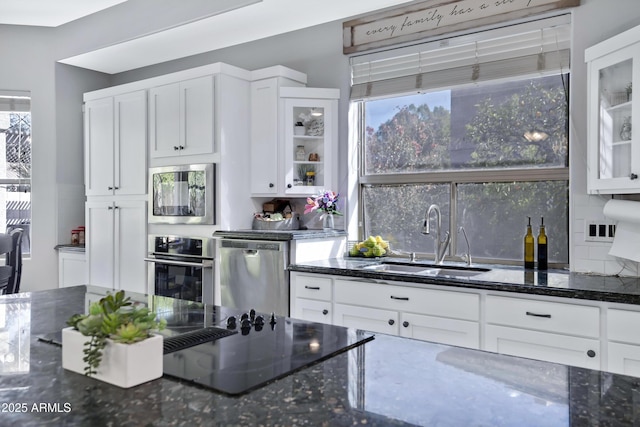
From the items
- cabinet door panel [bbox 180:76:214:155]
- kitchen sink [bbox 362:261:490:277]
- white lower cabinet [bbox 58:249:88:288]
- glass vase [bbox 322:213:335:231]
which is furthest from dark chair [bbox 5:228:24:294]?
kitchen sink [bbox 362:261:490:277]

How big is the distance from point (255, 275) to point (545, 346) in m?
1.87

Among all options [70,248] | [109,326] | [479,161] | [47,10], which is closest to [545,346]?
[479,161]

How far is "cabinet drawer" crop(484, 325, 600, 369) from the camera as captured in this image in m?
2.33

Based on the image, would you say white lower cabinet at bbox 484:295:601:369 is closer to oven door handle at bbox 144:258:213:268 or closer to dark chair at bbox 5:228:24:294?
oven door handle at bbox 144:258:213:268

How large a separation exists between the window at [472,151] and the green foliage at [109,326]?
2.84m

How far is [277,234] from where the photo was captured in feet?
11.3

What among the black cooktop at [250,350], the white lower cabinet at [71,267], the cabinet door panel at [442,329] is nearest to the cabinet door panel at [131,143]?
the white lower cabinet at [71,267]

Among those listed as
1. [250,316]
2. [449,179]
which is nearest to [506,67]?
[449,179]

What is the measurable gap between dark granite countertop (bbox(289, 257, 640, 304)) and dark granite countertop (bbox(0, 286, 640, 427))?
4.17 ft

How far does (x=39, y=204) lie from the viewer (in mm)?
5121

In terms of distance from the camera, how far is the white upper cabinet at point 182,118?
3838 millimetres

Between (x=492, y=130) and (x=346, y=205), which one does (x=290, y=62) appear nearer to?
(x=346, y=205)

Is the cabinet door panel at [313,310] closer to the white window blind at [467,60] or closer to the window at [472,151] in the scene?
the window at [472,151]

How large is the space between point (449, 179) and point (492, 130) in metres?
0.44
